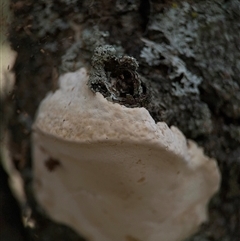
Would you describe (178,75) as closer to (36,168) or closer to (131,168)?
(131,168)

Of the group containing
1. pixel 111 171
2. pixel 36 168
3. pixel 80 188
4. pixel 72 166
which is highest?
pixel 111 171

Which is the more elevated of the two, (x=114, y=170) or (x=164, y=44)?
(x=164, y=44)

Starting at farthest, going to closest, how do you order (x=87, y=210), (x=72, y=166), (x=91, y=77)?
(x=87, y=210), (x=72, y=166), (x=91, y=77)

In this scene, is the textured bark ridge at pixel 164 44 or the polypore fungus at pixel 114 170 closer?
the polypore fungus at pixel 114 170

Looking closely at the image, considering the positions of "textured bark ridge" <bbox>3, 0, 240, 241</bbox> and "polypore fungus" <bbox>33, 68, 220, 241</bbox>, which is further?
"textured bark ridge" <bbox>3, 0, 240, 241</bbox>

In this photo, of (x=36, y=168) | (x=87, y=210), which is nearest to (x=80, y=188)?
(x=87, y=210)

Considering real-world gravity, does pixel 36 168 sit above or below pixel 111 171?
below

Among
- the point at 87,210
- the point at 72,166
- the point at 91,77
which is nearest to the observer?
the point at 91,77

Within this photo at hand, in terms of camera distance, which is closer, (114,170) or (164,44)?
(114,170)
